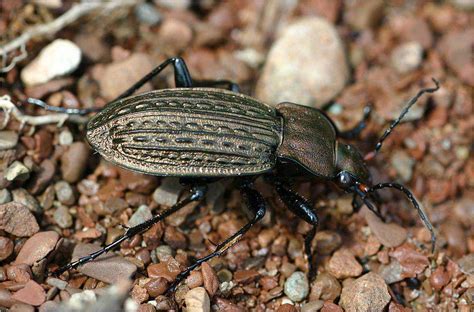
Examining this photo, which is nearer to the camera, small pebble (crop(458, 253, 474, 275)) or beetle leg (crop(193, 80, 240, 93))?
small pebble (crop(458, 253, 474, 275))

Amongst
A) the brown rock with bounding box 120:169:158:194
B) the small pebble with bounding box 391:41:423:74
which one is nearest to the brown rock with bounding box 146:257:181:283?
the brown rock with bounding box 120:169:158:194

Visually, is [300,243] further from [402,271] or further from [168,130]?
[168,130]

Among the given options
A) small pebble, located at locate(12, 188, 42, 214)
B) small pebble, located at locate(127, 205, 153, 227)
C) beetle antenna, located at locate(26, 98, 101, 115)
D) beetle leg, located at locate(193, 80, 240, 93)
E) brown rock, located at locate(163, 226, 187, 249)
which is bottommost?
brown rock, located at locate(163, 226, 187, 249)

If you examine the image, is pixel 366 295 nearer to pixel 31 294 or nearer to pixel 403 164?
pixel 403 164

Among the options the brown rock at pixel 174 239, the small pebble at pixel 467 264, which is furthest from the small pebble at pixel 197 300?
the small pebble at pixel 467 264

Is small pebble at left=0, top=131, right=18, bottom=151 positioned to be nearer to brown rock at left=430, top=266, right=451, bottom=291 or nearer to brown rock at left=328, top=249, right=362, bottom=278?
brown rock at left=328, top=249, right=362, bottom=278

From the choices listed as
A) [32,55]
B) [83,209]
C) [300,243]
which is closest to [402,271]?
[300,243]
